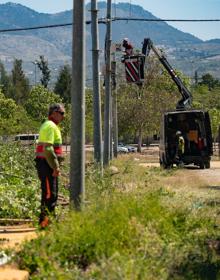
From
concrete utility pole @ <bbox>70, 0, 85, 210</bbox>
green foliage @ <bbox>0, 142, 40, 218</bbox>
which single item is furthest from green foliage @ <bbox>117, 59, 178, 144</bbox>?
concrete utility pole @ <bbox>70, 0, 85, 210</bbox>

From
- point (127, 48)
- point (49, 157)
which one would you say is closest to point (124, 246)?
point (49, 157)

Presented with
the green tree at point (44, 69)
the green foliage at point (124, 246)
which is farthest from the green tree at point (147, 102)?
the green tree at point (44, 69)

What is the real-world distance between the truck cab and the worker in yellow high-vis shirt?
2152 centimetres

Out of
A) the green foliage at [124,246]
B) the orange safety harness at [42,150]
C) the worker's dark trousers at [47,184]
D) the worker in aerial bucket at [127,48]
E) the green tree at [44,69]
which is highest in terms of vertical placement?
the green tree at [44,69]

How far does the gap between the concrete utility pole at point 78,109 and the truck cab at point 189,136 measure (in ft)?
69.7

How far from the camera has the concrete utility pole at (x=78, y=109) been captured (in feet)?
35.2

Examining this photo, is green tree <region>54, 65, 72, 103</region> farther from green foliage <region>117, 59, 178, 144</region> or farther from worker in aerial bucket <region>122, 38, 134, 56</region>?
worker in aerial bucket <region>122, 38, 134, 56</region>

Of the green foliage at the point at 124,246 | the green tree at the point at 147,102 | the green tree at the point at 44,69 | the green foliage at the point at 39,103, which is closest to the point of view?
the green foliage at the point at 124,246

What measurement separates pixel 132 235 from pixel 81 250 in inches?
25.4

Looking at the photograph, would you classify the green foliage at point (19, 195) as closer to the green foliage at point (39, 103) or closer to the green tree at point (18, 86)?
the green foliage at point (39, 103)

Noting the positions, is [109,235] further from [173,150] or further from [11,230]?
[173,150]

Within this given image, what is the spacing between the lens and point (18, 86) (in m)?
100

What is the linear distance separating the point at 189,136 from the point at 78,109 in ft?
74.4

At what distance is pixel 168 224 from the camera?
925 centimetres
